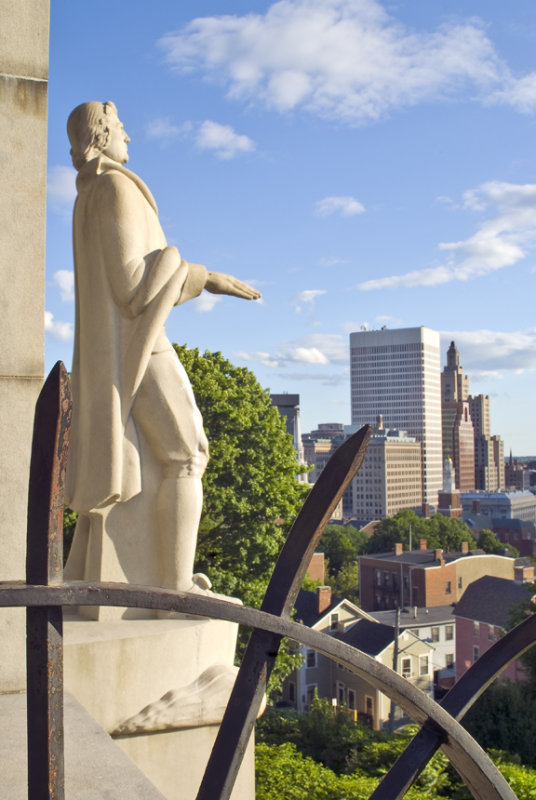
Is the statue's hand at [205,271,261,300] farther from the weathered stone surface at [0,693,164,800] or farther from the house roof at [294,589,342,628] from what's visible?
the house roof at [294,589,342,628]

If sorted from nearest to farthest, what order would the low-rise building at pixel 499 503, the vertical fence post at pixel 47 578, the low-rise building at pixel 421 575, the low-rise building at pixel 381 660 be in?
the vertical fence post at pixel 47 578
the low-rise building at pixel 381 660
the low-rise building at pixel 421 575
the low-rise building at pixel 499 503

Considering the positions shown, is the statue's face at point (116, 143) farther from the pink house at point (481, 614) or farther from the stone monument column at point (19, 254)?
the pink house at point (481, 614)

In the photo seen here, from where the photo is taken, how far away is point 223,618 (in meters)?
1.28

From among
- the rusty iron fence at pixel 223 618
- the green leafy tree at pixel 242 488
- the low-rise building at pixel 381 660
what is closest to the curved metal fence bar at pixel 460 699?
the rusty iron fence at pixel 223 618

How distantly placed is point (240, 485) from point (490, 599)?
4012 cm

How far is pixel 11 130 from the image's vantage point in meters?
3.60

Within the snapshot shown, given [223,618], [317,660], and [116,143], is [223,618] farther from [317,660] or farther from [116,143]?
[317,660]

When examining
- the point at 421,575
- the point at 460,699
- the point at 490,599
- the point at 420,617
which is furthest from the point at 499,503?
the point at 460,699

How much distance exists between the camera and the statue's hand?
5.24 m

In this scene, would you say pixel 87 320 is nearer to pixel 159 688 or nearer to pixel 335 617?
pixel 159 688

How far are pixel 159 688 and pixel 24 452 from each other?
5.67 feet

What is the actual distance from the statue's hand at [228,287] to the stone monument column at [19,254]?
1712 mm

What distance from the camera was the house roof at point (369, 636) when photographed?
4334cm

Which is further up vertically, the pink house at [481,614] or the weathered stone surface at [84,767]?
the weathered stone surface at [84,767]
